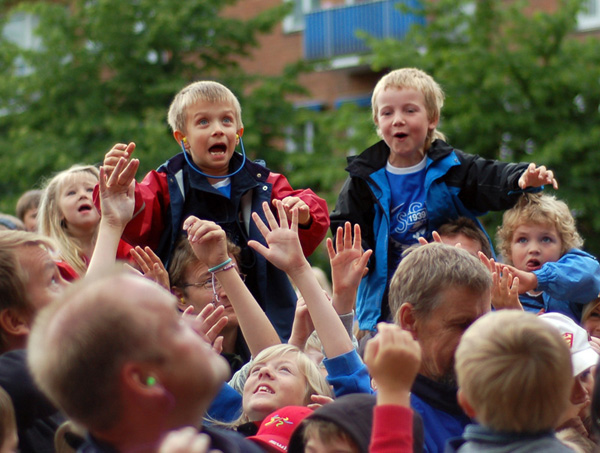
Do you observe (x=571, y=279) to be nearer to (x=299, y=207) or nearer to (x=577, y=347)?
(x=577, y=347)

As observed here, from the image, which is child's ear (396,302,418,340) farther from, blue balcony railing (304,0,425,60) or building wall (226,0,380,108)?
blue balcony railing (304,0,425,60)

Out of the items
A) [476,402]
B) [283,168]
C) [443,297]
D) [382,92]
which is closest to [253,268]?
[382,92]

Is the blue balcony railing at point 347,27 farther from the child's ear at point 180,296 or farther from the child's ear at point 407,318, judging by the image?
the child's ear at point 407,318

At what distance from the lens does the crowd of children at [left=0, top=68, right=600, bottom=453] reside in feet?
7.17

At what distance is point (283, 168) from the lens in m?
15.2

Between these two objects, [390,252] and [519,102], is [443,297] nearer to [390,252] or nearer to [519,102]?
[390,252]

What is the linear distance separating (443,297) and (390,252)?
6.35 ft

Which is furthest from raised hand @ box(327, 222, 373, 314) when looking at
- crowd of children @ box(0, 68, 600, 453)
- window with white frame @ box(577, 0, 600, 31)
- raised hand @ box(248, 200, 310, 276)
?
window with white frame @ box(577, 0, 600, 31)

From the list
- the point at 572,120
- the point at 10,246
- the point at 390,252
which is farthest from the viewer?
the point at 572,120

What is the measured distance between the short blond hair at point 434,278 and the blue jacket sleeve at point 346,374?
0.90ft

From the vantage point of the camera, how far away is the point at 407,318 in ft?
10.4

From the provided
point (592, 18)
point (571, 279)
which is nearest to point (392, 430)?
point (571, 279)

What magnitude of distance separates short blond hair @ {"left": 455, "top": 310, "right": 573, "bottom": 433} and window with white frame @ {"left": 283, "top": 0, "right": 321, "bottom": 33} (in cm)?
1788

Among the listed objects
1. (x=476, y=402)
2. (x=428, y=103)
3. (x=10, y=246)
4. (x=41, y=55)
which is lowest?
(x=476, y=402)
